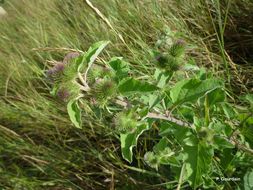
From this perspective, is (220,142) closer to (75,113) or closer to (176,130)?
(176,130)

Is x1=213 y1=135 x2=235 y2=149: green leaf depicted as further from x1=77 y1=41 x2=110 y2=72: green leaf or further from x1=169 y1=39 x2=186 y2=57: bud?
x1=77 y1=41 x2=110 y2=72: green leaf

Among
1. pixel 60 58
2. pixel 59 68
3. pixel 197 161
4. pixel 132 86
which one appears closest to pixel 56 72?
pixel 59 68

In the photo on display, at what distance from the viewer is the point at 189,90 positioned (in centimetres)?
99

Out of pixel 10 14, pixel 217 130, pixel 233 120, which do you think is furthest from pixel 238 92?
pixel 10 14

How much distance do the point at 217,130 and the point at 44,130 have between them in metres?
1.16

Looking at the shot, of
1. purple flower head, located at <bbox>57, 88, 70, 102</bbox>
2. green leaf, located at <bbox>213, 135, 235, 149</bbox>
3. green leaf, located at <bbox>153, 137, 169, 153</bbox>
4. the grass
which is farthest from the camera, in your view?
the grass

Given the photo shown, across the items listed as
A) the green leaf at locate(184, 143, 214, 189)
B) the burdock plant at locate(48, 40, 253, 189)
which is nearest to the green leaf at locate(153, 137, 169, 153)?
the burdock plant at locate(48, 40, 253, 189)

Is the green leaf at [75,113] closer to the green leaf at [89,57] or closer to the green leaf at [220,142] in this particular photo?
the green leaf at [89,57]

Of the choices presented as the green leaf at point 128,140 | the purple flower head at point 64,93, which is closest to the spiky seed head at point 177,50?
the green leaf at point 128,140

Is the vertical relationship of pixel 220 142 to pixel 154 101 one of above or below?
below

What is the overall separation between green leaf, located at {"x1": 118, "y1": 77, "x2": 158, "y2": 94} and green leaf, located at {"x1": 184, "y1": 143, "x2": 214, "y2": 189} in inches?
7.7

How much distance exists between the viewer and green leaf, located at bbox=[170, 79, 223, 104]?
973 millimetres

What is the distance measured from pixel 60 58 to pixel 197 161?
1.49 m

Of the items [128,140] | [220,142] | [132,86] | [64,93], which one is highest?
[64,93]
